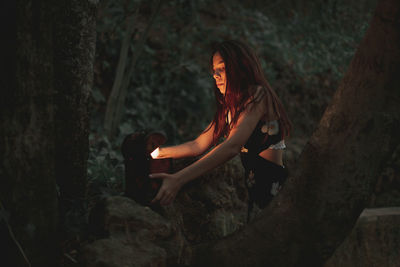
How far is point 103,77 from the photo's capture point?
5.84 metres

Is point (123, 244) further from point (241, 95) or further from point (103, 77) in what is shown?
point (103, 77)

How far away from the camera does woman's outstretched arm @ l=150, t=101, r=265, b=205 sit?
2.03 metres

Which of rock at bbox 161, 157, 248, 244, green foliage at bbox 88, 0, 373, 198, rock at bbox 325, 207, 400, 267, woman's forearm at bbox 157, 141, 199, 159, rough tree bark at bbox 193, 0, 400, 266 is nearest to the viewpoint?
rough tree bark at bbox 193, 0, 400, 266

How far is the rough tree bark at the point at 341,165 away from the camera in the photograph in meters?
1.75

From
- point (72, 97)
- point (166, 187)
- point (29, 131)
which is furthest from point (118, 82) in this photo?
point (29, 131)

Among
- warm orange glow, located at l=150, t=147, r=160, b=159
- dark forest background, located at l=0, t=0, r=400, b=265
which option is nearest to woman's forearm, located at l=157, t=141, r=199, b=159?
warm orange glow, located at l=150, t=147, r=160, b=159

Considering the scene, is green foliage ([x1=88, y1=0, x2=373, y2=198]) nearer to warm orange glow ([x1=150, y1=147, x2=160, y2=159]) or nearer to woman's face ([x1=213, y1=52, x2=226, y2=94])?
warm orange glow ([x1=150, y1=147, x2=160, y2=159])

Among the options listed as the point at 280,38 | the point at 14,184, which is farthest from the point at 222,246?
the point at 280,38

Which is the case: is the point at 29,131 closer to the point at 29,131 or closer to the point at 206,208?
the point at 29,131

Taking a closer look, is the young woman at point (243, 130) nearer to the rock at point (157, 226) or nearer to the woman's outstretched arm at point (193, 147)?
the woman's outstretched arm at point (193, 147)

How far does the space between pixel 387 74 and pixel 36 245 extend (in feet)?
6.15

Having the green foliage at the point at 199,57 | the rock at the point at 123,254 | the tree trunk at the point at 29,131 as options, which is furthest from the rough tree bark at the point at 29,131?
the green foliage at the point at 199,57

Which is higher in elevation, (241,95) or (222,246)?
(241,95)

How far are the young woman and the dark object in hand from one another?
11cm
